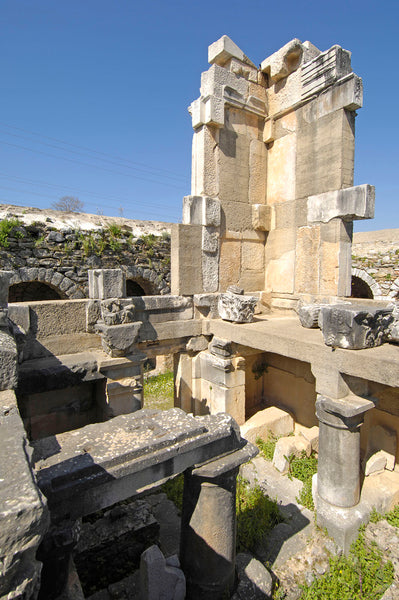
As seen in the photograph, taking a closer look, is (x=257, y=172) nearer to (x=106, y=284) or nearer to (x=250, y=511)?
(x=106, y=284)

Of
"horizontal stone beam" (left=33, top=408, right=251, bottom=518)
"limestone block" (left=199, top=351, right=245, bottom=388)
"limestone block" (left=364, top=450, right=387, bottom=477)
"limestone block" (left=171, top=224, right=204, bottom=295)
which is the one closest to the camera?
"horizontal stone beam" (left=33, top=408, right=251, bottom=518)

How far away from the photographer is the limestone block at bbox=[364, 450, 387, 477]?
3.56 metres

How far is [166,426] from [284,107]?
17.0 ft

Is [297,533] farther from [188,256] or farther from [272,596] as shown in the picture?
[188,256]

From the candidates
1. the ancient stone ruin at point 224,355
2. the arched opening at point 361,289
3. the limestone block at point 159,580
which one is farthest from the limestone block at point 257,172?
the arched opening at point 361,289

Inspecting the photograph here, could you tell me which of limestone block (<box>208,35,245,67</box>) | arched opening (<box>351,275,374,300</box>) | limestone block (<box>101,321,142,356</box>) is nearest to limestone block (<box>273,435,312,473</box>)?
limestone block (<box>101,321,142,356</box>)

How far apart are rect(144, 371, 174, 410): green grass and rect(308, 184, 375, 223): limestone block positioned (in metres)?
4.60

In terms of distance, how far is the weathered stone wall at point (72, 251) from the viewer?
24.6 feet

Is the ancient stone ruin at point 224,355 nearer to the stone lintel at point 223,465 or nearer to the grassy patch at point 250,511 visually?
the stone lintel at point 223,465

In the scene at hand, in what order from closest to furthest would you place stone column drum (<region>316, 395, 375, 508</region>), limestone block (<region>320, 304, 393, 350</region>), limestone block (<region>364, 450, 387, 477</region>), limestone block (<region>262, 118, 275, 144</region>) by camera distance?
limestone block (<region>320, 304, 393, 350</region>) → stone column drum (<region>316, 395, 375, 508</region>) → limestone block (<region>364, 450, 387, 477</region>) → limestone block (<region>262, 118, 275, 144</region>)

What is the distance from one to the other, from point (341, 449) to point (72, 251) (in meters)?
7.13

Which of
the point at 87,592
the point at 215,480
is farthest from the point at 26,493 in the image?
the point at 87,592

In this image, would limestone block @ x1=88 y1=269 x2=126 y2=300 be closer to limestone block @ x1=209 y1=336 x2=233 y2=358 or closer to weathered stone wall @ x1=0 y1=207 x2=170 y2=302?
limestone block @ x1=209 y1=336 x2=233 y2=358

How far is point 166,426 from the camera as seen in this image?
81.6 inches
